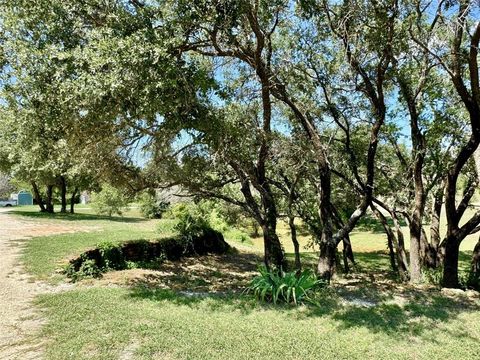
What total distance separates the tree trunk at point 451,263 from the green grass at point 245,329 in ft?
5.55

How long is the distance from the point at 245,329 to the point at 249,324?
9.3 inches

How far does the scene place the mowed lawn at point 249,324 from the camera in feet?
14.3

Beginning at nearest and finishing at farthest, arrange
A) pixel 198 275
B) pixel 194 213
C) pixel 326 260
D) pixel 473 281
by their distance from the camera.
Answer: pixel 326 260, pixel 473 281, pixel 198 275, pixel 194 213

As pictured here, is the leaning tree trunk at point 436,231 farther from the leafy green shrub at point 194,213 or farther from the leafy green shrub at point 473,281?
the leafy green shrub at point 194,213

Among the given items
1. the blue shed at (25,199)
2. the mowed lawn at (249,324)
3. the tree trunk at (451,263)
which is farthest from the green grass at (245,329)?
the blue shed at (25,199)

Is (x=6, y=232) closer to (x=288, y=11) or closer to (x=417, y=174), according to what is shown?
(x=288, y=11)

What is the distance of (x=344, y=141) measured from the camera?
10438 mm

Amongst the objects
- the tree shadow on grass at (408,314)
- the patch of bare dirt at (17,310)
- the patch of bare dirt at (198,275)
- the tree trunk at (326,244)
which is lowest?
the patch of bare dirt at (198,275)

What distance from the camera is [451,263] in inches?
323

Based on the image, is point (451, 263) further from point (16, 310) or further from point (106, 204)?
point (106, 204)

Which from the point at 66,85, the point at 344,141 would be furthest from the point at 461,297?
the point at 66,85

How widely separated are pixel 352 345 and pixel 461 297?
3.74 m

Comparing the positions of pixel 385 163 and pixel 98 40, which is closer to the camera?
pixel 98 40

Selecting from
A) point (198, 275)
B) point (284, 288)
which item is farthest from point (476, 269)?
point (198, 275)
